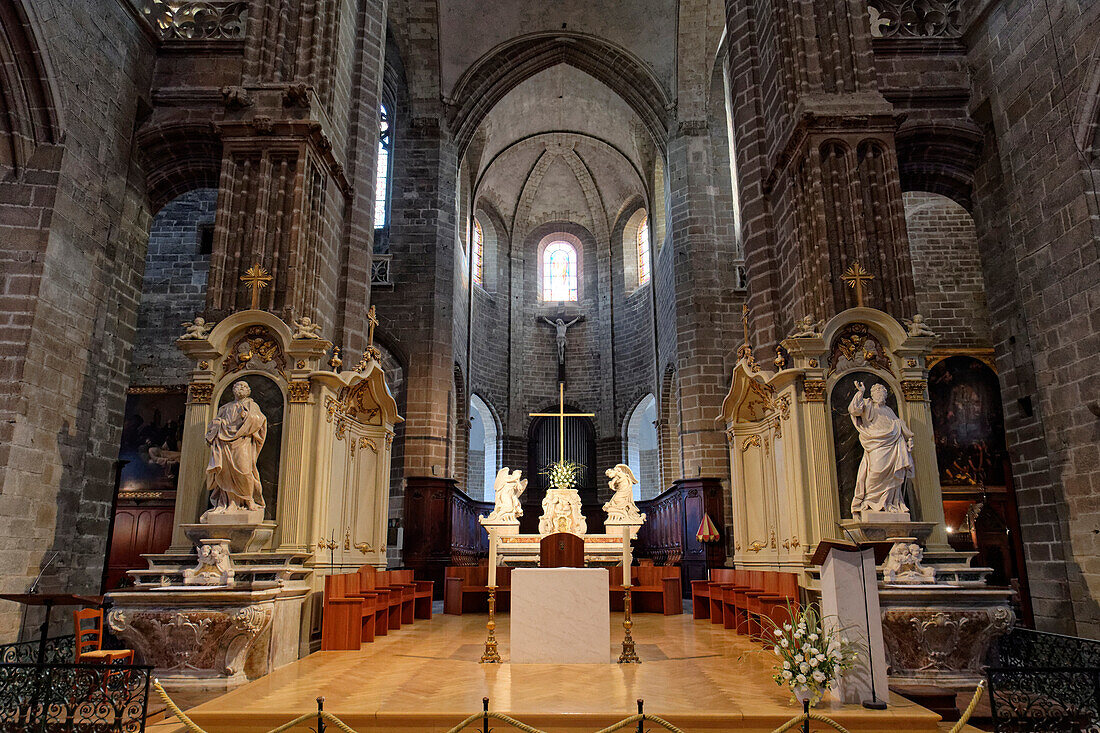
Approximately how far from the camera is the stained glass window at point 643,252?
25578 millimetres

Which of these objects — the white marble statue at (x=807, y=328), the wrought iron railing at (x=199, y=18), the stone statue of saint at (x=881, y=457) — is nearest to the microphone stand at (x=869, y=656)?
the stone statue of saint at (x=881, y=457)

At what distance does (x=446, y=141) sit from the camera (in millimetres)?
19594

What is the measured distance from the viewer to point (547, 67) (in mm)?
21281

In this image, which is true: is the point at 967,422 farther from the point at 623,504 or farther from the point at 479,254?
the point at 479,254

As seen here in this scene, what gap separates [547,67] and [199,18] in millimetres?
11684

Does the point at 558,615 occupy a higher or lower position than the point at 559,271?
lower

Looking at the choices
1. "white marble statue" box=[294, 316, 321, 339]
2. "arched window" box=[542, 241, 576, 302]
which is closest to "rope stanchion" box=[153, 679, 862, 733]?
"white marble statue" box=[294, 316, 321, 339]

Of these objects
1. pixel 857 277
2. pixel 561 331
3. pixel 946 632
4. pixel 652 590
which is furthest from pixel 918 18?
pixel 561 331

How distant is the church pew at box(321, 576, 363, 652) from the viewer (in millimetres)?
8086

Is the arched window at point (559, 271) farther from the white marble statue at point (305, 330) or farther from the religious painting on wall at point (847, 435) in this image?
the religious painting on wall at point (847, 435)

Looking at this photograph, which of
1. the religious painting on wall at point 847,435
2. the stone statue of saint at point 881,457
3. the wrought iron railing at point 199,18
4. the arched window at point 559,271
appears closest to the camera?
the stone statue of saint at point 881,457

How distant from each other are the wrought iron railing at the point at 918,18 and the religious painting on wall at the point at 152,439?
13.4 m

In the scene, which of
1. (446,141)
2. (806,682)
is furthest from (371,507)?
(446,141)

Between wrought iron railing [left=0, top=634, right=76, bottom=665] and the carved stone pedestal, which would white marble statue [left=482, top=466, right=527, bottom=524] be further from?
the carved stone pedestal
